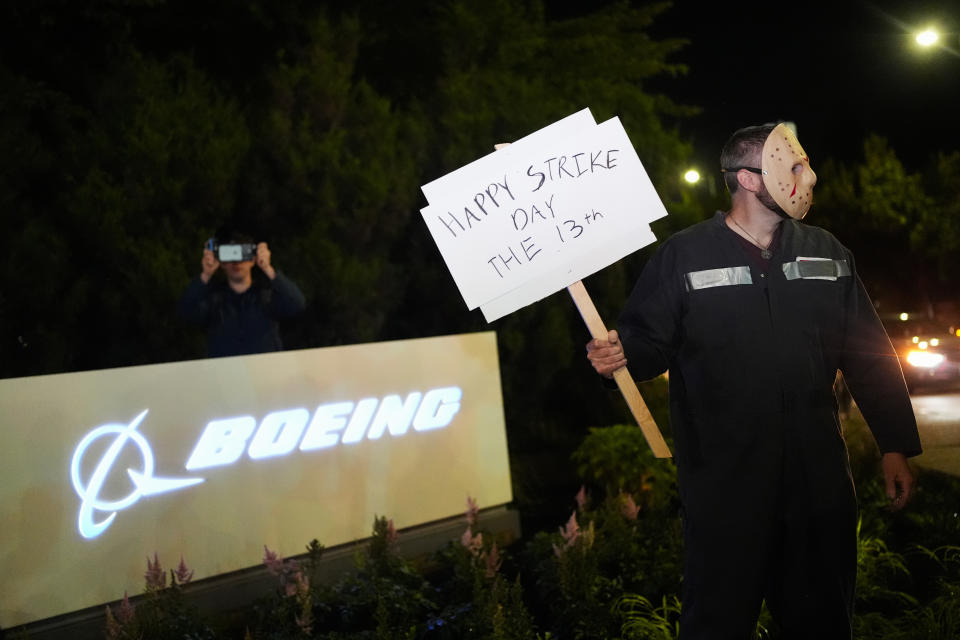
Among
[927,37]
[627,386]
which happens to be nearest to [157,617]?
[627,386]

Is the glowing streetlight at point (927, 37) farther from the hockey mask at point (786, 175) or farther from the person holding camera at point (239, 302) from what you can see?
the hockey mask at point (786, 175)

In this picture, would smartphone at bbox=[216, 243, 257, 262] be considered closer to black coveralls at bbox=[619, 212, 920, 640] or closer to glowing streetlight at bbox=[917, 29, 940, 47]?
black coveralls at bbox=[619, 212, 920, 640]

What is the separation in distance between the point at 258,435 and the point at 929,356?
6582 millimetres

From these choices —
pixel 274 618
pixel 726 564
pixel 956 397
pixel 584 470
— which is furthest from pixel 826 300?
pixel 956 397

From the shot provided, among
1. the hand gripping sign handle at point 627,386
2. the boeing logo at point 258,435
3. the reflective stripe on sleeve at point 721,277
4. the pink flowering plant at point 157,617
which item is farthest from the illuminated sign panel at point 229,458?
the reflective stripe on sleeve at point 721,277

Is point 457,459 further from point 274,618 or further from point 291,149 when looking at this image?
point 291,149

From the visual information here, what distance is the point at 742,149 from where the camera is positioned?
9.51 ft

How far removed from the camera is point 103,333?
278 inches

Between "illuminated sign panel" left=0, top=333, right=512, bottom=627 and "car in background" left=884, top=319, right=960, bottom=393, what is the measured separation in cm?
418

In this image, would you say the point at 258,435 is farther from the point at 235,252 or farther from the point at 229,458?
the point at 235,252

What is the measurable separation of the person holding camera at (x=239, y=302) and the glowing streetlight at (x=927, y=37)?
35.1 ft

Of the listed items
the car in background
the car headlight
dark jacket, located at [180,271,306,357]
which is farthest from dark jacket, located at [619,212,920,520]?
the car headlight

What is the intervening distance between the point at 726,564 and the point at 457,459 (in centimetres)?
334

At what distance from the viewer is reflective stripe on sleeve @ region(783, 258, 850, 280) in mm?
2805
